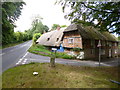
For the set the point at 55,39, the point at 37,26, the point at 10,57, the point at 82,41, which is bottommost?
the point at 10,57

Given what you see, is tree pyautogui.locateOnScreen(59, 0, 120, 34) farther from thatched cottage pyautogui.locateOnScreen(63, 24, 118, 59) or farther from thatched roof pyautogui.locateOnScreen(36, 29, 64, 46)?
thatched roof pyautogui.locateOnScreen(36, 29, 64, 46)

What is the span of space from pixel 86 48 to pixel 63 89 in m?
13.4

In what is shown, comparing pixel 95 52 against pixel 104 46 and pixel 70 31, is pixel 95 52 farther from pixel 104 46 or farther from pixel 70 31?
pixel 70 31

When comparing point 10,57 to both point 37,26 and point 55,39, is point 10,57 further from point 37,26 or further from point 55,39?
point 37,26

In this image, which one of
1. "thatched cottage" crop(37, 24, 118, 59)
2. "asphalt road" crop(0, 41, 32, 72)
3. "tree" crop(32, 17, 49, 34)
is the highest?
"tree" crop(32, 17, 49, 34)

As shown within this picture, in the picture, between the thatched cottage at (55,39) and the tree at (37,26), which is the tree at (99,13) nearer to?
the thatched cottage at (55,39)

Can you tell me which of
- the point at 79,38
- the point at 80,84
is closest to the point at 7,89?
the point at 80,84

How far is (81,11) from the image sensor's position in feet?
20.4

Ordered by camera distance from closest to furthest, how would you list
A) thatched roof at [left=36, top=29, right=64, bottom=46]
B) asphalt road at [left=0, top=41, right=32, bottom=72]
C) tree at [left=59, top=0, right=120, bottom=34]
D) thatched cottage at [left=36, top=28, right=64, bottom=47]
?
1. tree at [left=59, top=0, right=120, bottom=34]
2. asphalt road at [left=0, top=41, right=32, bottom=72]
3. thatched cottage at [left=36, top=28, right=64, bottom=47]
4. thatched roof at [left=36, top=29, right=64, bottom=46]

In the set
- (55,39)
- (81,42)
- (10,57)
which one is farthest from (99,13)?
(55,39)

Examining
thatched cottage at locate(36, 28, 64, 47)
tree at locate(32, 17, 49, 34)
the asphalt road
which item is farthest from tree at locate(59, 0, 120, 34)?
tree at locate(32, 17, 49, 34)

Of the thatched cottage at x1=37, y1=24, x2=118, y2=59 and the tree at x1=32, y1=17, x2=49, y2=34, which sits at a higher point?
the tree at x1=32, y1=17, x2=49, y2=34

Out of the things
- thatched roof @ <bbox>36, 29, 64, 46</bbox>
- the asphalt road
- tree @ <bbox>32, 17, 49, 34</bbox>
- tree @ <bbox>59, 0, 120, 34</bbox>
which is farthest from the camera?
tree @ <bbox>32, 17, 49, 34</bbox>

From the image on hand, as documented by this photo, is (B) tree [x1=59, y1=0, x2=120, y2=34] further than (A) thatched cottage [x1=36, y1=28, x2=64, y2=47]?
No
